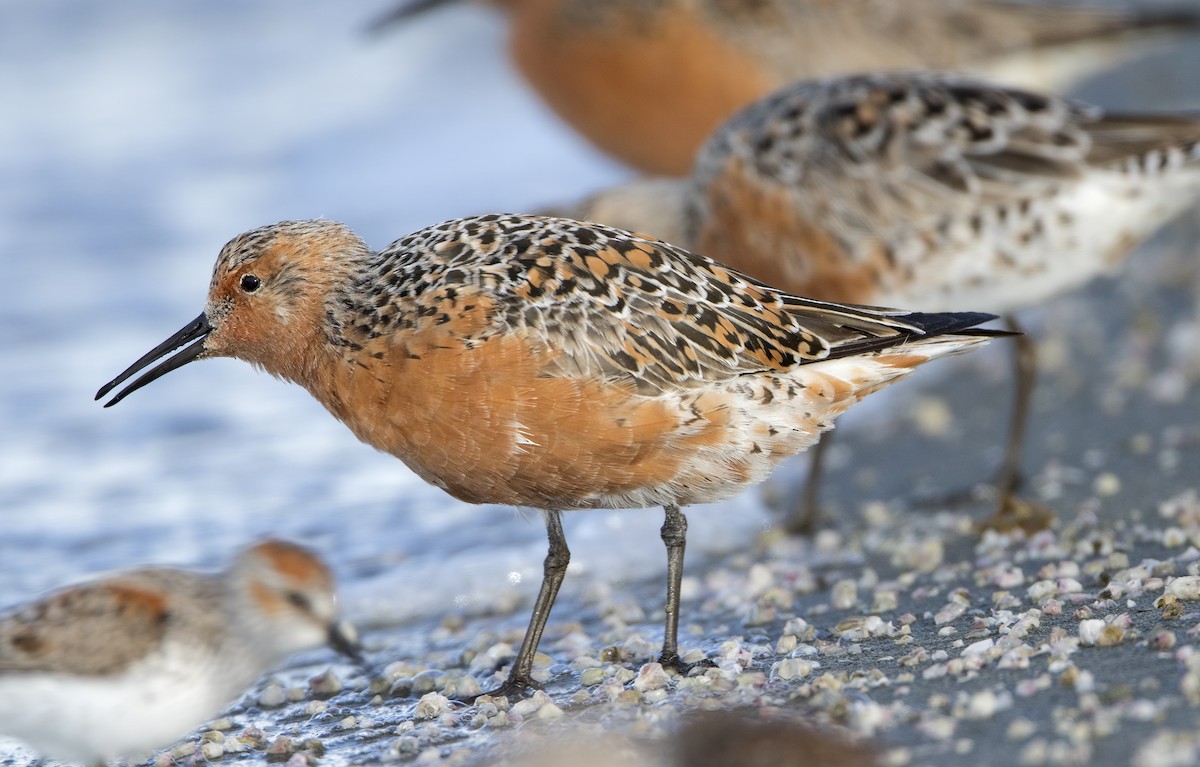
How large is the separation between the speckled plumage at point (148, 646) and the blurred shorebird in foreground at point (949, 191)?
9.91 feet

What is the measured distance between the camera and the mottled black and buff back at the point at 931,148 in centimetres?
706

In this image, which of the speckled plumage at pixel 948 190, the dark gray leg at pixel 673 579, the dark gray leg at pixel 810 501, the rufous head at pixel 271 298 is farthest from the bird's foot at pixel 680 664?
the speckled plumage at pixel 948 190

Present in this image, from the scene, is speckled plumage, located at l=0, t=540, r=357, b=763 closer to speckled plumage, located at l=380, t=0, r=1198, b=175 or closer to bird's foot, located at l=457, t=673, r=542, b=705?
bird's foot, located at l=457, t=673, r=542, b=705

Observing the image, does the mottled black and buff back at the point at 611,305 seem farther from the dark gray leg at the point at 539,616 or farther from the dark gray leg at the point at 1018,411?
the dark gray leg at the point at 1018,411

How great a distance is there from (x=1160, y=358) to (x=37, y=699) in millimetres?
6258

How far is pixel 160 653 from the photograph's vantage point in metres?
5.04

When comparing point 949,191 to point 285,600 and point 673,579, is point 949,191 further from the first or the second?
point 285,600

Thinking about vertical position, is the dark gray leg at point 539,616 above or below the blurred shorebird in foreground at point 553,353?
below

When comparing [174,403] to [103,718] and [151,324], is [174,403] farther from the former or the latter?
[103,718]

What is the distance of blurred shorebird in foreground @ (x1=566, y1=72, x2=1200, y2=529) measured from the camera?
7062 millimetres

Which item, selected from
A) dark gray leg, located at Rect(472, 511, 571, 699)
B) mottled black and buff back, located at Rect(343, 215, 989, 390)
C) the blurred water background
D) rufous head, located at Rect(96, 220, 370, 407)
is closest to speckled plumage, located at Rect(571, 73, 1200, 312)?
the blurred water background

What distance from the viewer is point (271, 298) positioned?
215 inches

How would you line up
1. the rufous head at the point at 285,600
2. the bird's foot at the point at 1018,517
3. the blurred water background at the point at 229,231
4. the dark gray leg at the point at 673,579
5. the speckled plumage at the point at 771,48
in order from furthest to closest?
1. the speckled plumage at the point at 771,48
2. the blurred water background at the point at 229,231
3. the bird's foot at the point at 1018,517
4. the dark gray leg at the point at 673,579
5. the rufous head at the point at 285,600

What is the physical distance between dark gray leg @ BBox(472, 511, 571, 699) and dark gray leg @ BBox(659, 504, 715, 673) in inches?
15.4
